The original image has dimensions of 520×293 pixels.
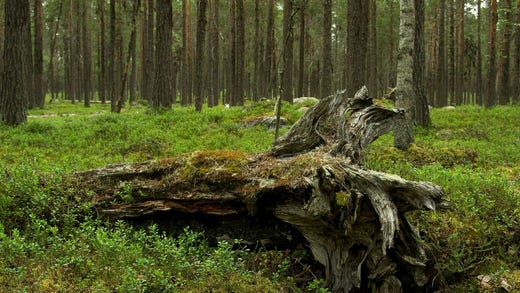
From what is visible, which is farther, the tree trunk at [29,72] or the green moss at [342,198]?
the tree trunk at [29,72]

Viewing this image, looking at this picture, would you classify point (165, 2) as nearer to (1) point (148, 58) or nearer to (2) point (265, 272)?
(1) point (148, 58)

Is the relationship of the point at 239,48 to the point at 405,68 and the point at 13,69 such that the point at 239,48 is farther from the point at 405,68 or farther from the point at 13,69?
the point at 405,68

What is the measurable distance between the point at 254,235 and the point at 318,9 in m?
32.8

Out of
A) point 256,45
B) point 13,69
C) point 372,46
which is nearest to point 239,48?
point 256,45

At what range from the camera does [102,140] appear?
38.4 feet

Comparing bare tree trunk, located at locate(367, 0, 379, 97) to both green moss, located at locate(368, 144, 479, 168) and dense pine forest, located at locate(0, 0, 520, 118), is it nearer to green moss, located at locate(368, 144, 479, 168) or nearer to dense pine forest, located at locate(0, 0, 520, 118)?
dense pine forest, located at locate(0, 0, 520, 118)

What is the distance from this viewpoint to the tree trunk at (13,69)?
43.7 feet

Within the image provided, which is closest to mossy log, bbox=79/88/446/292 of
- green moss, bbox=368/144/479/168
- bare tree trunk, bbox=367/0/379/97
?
green moss, bbox=368/144/479/168

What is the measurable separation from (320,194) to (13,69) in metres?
13.1

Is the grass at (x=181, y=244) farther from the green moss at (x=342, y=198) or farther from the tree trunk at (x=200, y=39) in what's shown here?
the tree trunk at (x=200, y=39)

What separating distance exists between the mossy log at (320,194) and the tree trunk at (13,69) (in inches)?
385

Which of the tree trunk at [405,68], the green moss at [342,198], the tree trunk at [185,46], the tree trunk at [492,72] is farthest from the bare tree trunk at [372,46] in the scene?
the green moss at [342,198]

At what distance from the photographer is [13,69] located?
526 inches

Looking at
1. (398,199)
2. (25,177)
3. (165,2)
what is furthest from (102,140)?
(398,199)
